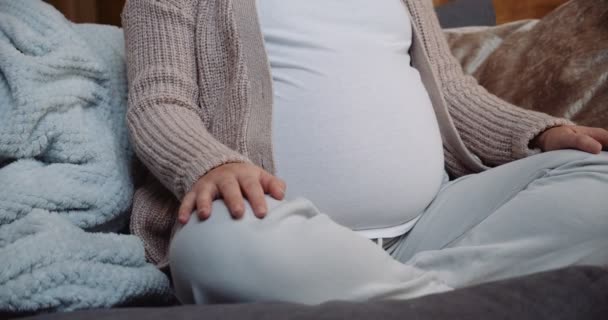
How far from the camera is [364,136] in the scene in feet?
2.61

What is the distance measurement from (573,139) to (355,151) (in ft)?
0.91

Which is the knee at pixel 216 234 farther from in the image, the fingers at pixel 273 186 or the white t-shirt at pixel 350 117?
the white t-shirt at pixel 350 117

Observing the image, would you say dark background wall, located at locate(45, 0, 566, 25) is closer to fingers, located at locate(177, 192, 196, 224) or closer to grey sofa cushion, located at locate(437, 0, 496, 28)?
grey sofa cushion, located at locate(437, 0, 496, 28)

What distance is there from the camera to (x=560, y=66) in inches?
42.2

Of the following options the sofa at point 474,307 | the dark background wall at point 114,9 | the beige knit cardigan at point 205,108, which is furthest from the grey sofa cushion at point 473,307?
the dark background wall at point 114,9

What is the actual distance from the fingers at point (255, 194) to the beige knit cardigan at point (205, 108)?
9 centimetres

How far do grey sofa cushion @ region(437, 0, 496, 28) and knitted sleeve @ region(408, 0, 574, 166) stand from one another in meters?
0.59

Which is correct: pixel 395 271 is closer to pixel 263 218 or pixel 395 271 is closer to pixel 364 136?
pixel 263 218

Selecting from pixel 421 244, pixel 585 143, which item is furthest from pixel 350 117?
pixel 585 143

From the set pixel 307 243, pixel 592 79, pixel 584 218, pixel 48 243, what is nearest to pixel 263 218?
pixel 307 243

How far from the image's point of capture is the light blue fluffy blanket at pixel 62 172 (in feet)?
1.92

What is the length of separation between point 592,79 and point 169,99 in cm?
69

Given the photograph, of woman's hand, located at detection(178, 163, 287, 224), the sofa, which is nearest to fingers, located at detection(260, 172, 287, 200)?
woman's hand, located at detection(178, 163, 287, 224)

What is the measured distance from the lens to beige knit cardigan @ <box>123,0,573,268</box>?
74 cm
